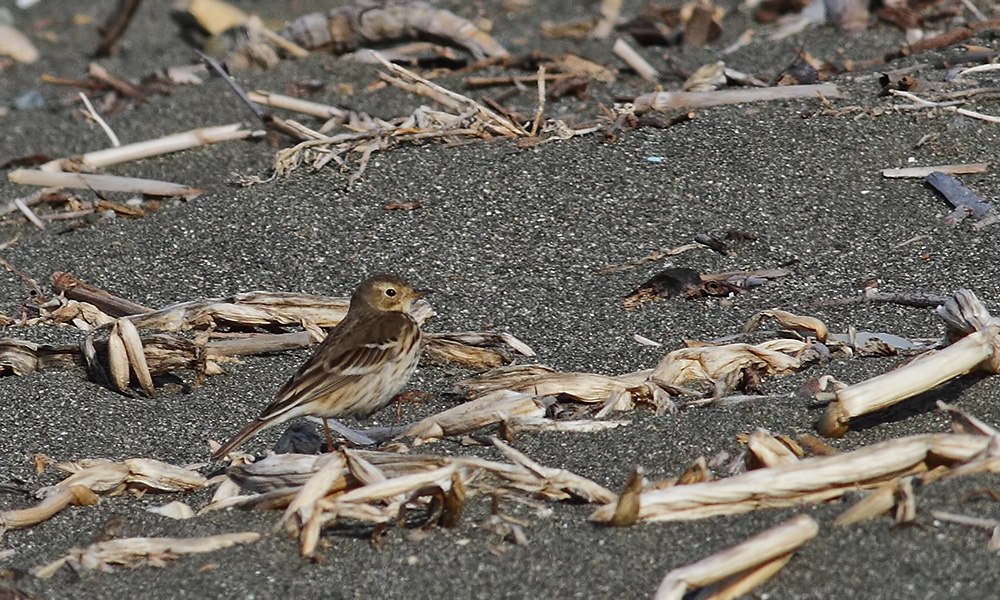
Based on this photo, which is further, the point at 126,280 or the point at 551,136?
the point at 551,136

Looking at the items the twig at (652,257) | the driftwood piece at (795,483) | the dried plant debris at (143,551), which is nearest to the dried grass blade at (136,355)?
the dried plant debris at (143,551)

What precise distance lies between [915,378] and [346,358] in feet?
8.00

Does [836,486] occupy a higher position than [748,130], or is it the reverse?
[836,486]

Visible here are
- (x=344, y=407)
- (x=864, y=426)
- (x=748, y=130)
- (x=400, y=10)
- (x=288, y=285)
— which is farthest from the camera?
(x=400, y=10)

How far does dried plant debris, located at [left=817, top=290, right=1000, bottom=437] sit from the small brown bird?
1.95m

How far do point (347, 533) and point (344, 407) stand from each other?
4.20 ft

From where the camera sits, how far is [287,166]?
868 centimetres

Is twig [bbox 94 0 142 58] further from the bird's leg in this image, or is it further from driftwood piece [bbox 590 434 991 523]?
driftwood piece [bbox 590 434 991 523]

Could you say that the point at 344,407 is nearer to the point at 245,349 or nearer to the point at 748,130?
the point at 245,349

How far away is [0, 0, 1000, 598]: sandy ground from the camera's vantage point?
420 centimetres

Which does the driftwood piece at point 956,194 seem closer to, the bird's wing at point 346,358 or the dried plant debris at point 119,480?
the bird's wing at point 346,358

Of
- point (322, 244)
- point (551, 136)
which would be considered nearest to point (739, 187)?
point (551, 136)

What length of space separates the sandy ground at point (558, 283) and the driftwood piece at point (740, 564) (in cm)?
12

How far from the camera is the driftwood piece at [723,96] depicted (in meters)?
8.71
